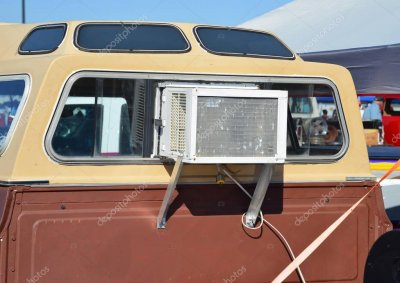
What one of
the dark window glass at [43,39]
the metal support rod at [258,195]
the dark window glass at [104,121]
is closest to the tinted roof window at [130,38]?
the dark window glass at [43,39]

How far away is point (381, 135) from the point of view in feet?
38.1

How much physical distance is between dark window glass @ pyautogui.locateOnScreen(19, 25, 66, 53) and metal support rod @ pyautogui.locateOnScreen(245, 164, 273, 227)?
4.56 ft

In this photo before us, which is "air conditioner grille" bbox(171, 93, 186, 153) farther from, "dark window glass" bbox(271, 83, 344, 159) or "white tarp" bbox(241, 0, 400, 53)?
"white tarp" bbox(241, 0, 400, 53)

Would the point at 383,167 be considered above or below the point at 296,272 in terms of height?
above

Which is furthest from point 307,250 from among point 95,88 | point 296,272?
point 95,88

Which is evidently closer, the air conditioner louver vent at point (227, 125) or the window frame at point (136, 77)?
the air conditioner louver vent at point (227, 125)

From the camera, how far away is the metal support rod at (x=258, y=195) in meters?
3.66

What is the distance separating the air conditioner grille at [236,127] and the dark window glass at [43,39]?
1080 mm

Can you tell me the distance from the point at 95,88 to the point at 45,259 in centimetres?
96

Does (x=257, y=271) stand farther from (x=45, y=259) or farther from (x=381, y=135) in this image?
(x=381, y=135)

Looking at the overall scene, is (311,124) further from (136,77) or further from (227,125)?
(136,77)

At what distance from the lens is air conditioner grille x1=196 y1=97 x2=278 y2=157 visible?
11.1ft

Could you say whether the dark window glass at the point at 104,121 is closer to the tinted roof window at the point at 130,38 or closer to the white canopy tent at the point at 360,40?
the tinted roof window at the point at 130,38

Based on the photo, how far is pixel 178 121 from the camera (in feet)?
11.5
